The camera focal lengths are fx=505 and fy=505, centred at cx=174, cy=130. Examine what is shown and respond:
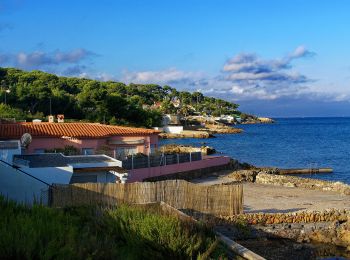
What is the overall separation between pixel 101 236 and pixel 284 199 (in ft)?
71.7

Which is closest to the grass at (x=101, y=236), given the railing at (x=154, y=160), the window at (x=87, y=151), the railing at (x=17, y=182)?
the railing at (x=17, y=182)

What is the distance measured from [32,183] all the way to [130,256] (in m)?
13.6

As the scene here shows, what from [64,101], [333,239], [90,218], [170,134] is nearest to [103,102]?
[64,101]

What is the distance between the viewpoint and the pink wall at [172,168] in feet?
102

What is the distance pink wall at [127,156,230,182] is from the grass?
18673 millimetres

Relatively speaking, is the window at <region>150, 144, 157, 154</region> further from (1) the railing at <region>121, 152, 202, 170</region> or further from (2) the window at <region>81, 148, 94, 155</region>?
(2) the window at <region>81, 148, 94, 155</region>

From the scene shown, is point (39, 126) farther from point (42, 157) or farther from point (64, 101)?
point (64, 101)

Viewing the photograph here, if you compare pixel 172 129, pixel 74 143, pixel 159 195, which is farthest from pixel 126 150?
pixel 172 129

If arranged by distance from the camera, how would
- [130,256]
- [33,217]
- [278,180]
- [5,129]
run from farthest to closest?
[278,180], [5,129], [33,217], [130,256]

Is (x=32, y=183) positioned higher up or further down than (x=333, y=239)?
higher up

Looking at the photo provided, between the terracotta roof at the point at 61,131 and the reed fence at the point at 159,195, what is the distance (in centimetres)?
1394

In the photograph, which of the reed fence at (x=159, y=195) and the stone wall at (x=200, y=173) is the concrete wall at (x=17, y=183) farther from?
the stone wall at (x=200, y=173)

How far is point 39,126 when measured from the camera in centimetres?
3450

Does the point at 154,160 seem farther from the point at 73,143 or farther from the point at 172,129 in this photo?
the point at 172,129
